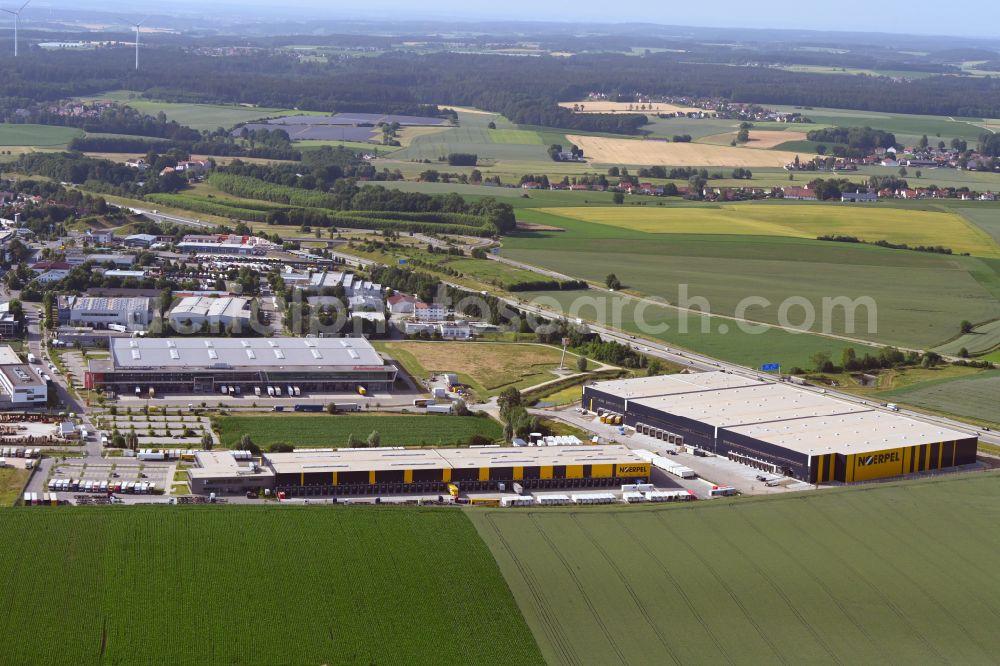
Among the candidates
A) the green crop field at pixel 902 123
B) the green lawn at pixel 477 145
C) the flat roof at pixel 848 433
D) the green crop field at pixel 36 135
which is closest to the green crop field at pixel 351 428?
the flat roof at pixel 848 433

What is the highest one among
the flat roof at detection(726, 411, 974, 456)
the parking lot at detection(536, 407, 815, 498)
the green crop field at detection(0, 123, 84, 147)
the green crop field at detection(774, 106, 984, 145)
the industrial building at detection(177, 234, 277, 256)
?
the green crop field at detection(774, 106, 984, 145)

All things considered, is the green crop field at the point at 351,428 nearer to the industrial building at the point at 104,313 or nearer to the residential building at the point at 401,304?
the industrial building at the point at 104,313

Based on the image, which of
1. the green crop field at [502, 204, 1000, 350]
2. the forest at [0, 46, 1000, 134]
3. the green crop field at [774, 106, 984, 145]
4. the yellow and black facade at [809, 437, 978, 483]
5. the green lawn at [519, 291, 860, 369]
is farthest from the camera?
the forest at [0, 46, 1000, 134]

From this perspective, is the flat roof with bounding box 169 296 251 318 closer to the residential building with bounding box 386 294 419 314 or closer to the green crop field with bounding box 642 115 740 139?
the residential building with bounding box 386 294 419 314

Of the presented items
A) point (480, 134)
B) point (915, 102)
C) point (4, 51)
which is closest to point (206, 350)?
point (480, 134)

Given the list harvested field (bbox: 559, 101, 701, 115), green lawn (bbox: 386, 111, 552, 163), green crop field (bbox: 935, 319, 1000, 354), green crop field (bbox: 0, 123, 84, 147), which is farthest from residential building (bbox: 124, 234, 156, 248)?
harvested field (bbox: 559, 101, 701, 115)

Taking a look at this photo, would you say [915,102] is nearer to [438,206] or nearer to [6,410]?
[438,206]
